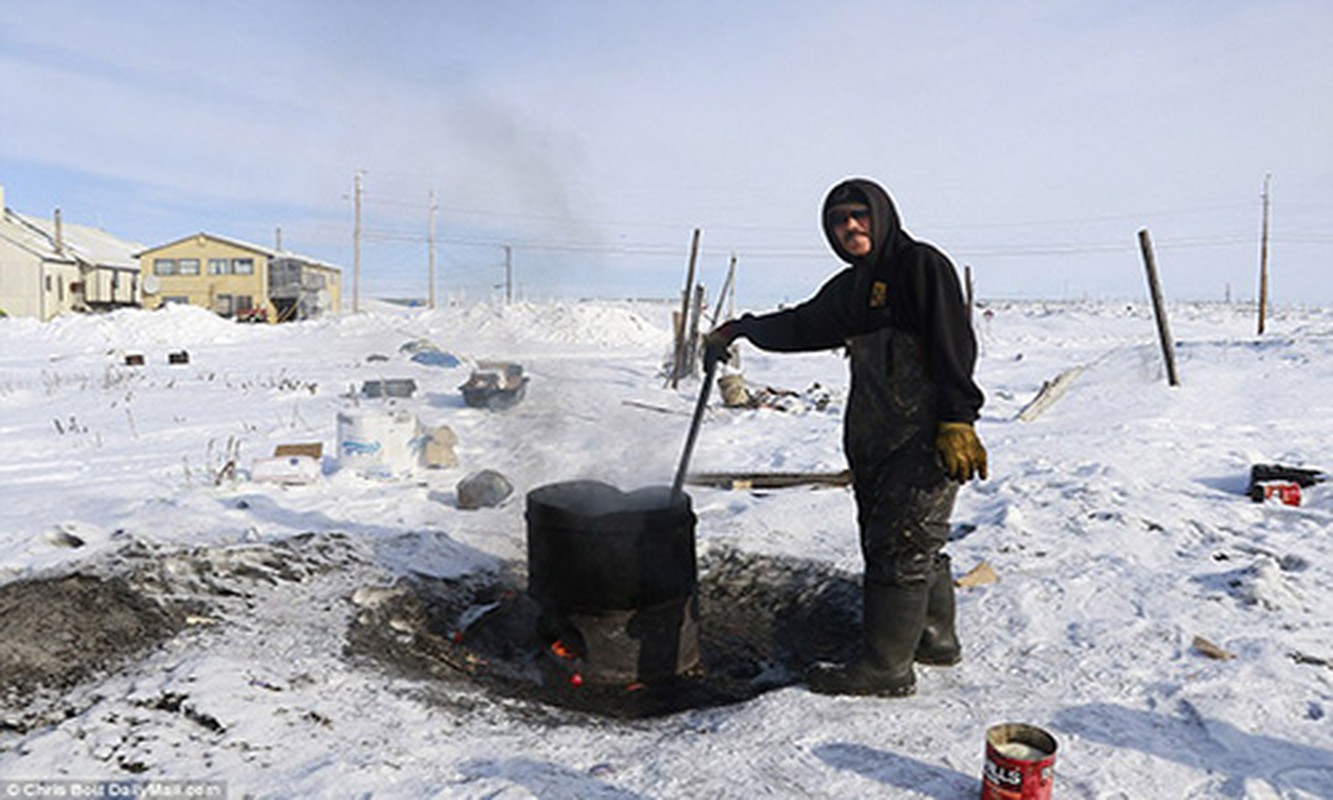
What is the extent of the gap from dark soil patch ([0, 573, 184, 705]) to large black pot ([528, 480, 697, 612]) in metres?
1.65

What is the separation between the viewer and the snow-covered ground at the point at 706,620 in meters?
2.63

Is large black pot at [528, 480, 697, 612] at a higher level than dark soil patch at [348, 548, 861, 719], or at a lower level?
higher

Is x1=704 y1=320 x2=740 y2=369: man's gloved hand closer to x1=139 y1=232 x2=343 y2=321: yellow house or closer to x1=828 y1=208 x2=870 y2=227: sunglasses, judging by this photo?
x1=828 y1=208 x2=870 y2=227: sunglasses

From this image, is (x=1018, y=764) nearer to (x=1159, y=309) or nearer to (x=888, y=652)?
(x=888, y=652)

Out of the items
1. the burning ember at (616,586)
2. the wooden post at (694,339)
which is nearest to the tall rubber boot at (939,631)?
the burning ember at (616,586)

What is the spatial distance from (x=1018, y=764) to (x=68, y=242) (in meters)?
51.2

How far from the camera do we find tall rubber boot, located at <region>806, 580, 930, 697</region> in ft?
10.8

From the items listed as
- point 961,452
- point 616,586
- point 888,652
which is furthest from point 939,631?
point 616,586

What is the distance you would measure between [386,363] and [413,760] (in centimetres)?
1706

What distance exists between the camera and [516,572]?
5258mm

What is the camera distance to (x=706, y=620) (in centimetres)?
486

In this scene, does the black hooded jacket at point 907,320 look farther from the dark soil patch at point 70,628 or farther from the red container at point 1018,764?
the dark soil patch at point 70,628

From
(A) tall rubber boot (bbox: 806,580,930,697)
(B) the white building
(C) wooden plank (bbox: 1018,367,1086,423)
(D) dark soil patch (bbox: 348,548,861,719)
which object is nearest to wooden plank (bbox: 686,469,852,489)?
(D) dark soil patch (bbox: 348,548,861,719)

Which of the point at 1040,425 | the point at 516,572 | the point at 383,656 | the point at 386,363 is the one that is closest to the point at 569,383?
the point at 386,363
